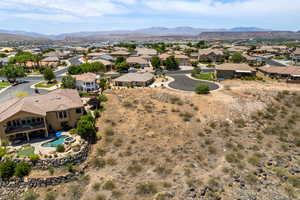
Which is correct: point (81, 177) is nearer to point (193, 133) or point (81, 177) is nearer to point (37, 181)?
point (37, 181)

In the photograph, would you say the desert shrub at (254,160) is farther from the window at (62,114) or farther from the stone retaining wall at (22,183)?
the window at (62,114)

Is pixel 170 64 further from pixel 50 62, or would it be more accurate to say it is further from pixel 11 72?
pixel 50 62

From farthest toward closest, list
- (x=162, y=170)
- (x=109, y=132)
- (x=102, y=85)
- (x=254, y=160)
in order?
(x=102, y=85) < (x=109, y=132) < (x=254, y=160) < (x=162, y=170)

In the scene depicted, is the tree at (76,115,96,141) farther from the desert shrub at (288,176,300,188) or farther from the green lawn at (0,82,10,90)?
the green lawn at (0,82,10,90)

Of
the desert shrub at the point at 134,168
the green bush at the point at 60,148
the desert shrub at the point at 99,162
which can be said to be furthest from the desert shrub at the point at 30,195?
the desert shrub at the point at 134,168

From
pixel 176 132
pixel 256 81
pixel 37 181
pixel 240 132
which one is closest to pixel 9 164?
pixel 37 181

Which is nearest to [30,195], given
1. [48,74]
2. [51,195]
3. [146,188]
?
[51,195]

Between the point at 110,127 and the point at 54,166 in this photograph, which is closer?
the point at 54,166
